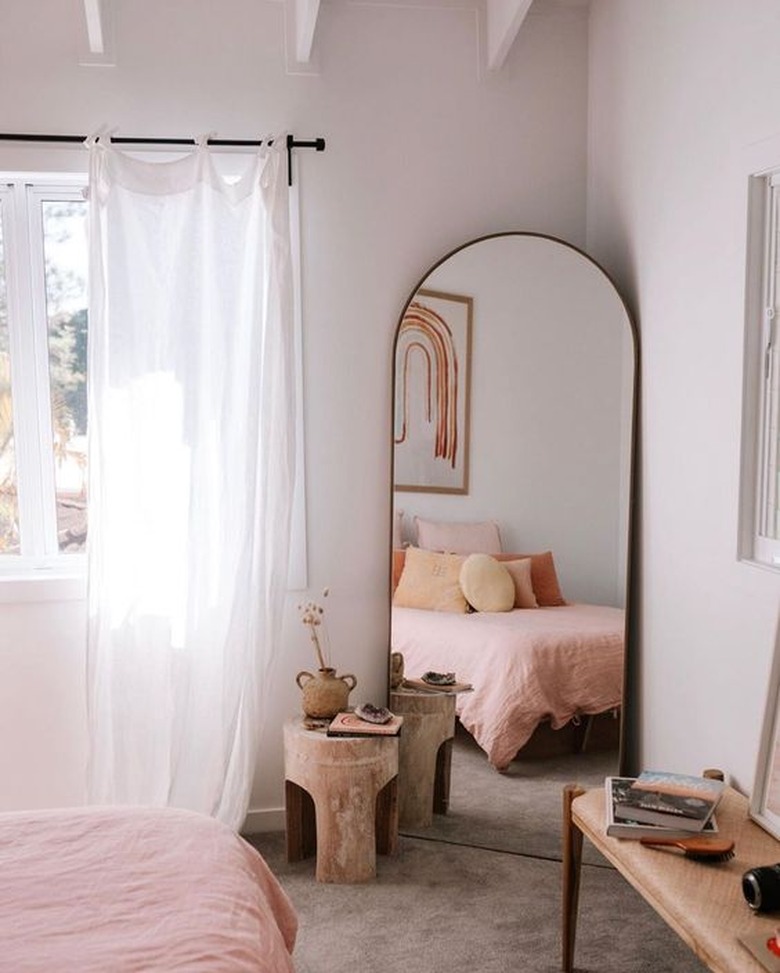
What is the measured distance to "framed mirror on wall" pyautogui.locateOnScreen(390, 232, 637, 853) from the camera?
314 cm

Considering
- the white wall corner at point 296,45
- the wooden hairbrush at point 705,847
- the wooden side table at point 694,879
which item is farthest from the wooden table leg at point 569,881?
the white wall corner at point 296,45

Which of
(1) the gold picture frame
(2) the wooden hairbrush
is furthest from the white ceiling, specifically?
(2) the wooden hairbrush

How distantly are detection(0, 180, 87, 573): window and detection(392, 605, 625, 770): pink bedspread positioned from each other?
1342 millimetres

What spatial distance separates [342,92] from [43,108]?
90 cm

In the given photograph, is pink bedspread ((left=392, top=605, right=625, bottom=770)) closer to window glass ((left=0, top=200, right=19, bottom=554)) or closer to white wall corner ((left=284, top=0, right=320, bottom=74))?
window glass ((left=0, top=200, right=19, bottom=554))

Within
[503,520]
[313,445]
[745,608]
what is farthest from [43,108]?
[745,608]

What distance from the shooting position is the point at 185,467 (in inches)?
124

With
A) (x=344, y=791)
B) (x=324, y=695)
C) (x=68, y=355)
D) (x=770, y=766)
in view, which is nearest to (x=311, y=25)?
(x=68, y=355)

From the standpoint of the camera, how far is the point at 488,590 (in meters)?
3.21

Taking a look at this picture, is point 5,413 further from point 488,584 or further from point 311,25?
point 488,584

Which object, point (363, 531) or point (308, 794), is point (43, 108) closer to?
point (363, 531)

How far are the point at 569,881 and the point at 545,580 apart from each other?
0.95 m

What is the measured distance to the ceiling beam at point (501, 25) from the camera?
2.99m

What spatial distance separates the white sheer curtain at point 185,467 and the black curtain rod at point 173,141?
5 centimetres
